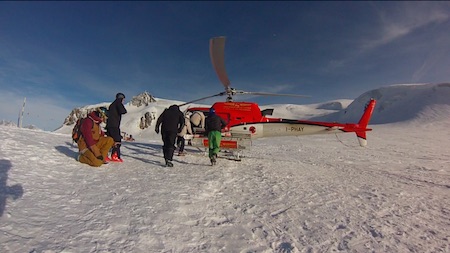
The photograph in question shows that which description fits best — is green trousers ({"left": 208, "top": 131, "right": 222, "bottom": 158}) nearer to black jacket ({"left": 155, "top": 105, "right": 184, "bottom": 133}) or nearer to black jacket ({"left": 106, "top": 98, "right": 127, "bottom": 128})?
black jacket ({"left": 155, "top": 105, "right": 184, "bottom": 133})

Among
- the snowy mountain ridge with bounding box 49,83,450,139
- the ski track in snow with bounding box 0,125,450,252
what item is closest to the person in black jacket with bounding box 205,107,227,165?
the ski track in snow with bounding box 0,125,450,252

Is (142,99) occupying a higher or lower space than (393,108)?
higher

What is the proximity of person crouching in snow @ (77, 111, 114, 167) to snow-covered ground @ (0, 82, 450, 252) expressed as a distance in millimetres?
220

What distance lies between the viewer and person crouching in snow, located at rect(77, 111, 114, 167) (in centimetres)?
595

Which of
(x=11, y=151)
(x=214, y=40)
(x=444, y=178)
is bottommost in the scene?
(x=444, y=178)

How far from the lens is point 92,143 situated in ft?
19.7

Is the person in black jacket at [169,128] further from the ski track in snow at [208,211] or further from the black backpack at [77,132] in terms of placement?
the black backpack at [77,132]

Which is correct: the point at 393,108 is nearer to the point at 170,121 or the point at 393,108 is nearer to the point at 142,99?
the point at 170,121

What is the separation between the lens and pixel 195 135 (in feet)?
31.0

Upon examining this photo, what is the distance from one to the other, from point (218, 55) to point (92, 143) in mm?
4222

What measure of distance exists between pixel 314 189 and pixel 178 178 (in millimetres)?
2845

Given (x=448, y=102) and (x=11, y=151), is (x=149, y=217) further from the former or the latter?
→ (x=448, y=102)

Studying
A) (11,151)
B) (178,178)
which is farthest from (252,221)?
(11,151)

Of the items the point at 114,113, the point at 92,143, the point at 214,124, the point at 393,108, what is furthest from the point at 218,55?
the point at 393,108
